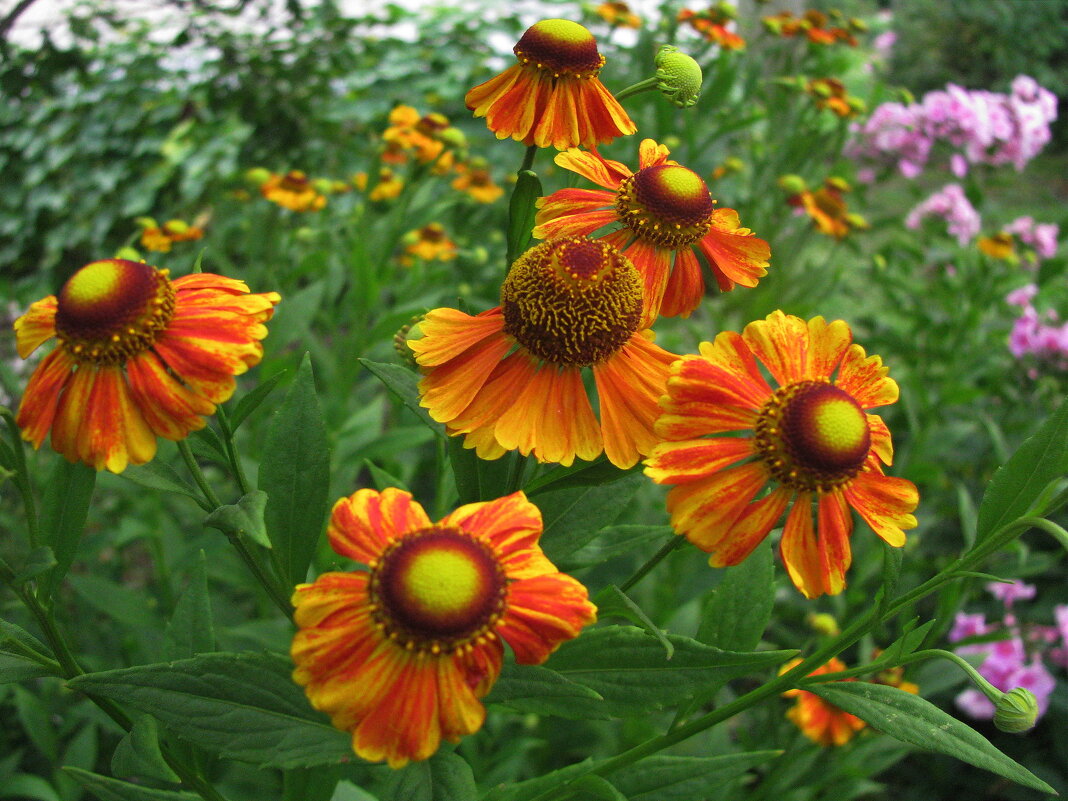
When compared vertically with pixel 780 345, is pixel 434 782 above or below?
below

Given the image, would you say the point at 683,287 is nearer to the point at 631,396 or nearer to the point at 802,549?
the point at 631,396

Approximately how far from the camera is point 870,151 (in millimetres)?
3129

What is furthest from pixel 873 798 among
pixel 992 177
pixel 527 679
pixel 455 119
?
pixel 455 119

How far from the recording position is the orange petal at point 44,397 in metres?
0.63

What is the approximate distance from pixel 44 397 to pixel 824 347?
64cm

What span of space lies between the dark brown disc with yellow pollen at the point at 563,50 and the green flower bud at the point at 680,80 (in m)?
0.07

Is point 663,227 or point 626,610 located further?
point 663,227

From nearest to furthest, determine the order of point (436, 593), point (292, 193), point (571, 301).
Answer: point (436, 593)
point (571, 301)
point (292, 193)

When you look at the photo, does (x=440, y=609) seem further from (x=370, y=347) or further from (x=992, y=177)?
(x=992, y=177)

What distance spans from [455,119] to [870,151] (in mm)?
1800

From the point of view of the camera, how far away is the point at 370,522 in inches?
23.8

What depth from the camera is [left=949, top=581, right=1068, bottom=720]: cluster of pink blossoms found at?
5.92ft

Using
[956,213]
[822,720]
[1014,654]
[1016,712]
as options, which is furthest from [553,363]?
[956,213]

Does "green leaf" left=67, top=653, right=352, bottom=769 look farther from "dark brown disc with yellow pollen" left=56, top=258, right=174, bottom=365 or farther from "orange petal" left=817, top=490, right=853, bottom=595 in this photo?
"orange petal" left=817, top=490, right=853, bottom=595
